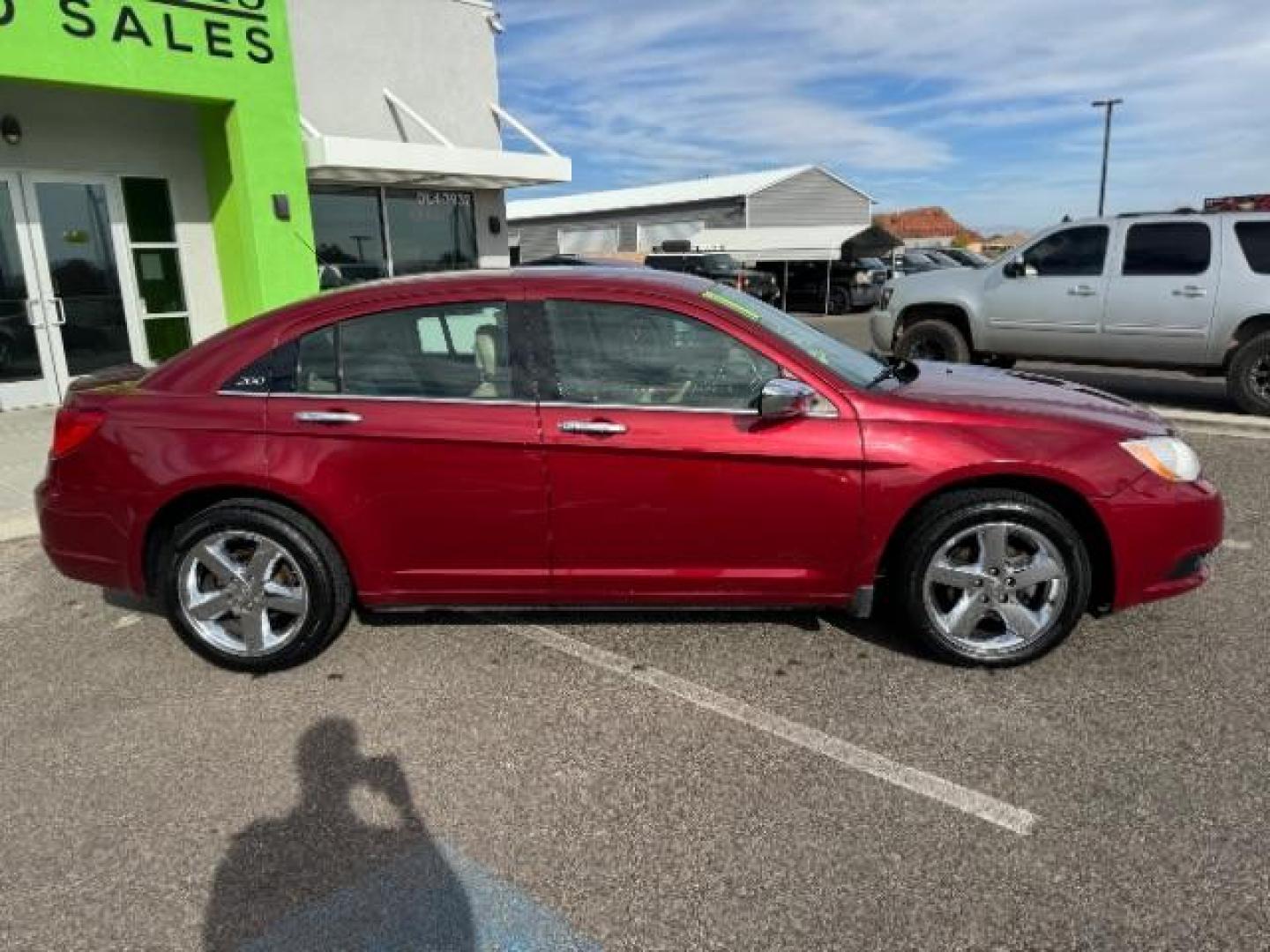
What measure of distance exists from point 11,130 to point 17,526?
17.3ft

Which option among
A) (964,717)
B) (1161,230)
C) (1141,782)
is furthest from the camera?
(1161,230)

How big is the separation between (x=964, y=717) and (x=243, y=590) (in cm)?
289

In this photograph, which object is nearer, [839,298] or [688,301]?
[688,301]

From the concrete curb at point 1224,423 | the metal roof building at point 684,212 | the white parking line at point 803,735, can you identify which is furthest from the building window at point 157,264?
the metal roof building at point 684,212

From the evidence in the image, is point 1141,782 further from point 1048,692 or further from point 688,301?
point 688,301

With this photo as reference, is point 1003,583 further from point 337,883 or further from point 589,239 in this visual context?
point 589,239

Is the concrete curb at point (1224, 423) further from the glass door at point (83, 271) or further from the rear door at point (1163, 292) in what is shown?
the glass door at point (83, 271)

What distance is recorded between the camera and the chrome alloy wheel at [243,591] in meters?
3.65

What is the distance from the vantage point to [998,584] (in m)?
3.50

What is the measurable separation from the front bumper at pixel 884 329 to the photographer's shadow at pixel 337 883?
8499 mm

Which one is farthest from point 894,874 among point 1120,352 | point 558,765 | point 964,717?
point 1120,352

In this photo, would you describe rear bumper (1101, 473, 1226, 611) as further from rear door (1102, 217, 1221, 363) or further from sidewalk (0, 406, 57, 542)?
sidewalk (0, 406, 57, 542)

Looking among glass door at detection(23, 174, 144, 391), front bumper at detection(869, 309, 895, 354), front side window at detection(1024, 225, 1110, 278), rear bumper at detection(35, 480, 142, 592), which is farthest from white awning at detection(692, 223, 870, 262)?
rear bumper at detection(35, 480, 142, 592)

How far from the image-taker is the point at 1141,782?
2.82 m
